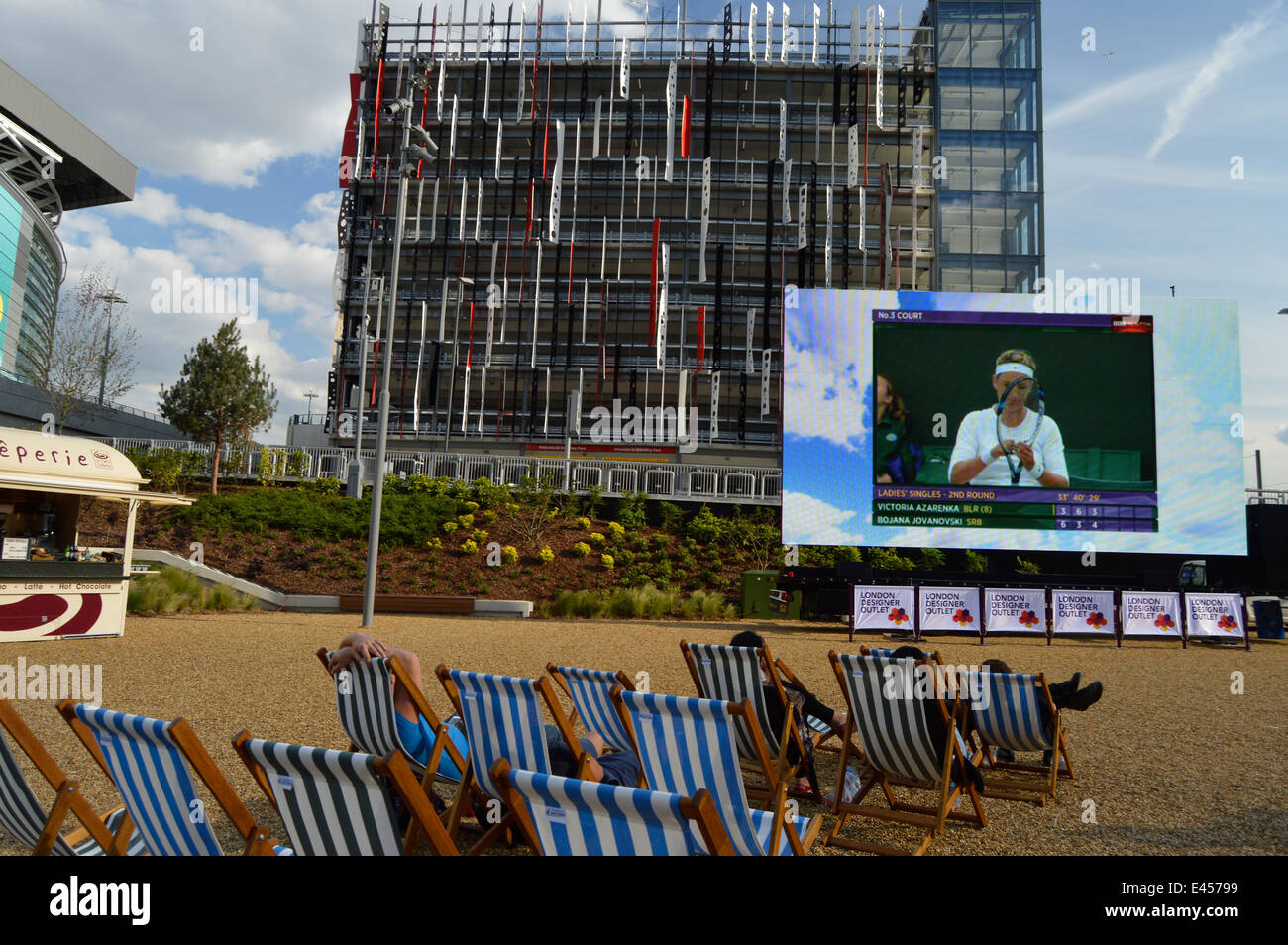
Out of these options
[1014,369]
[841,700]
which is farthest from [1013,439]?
[841,700]

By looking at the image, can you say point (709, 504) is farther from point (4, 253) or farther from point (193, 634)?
point (4, 253)

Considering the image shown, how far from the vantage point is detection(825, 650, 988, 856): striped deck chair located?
4.55m

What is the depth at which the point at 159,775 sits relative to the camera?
2.79 meters

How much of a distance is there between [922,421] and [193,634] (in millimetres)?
13062

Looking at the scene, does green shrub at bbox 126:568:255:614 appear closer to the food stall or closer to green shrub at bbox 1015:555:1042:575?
the food stall

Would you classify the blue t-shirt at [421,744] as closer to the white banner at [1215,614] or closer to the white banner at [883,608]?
the white banner at [883,608]

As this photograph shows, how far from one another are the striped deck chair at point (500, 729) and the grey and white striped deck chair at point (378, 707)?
19 centimetres

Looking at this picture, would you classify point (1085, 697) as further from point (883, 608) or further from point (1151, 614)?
point (1151, 614)

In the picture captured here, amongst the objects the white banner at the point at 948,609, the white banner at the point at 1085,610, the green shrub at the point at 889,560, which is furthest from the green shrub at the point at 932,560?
the white banner at the point at 948,609

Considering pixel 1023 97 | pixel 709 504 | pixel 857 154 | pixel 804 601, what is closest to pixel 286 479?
pixel 709 504

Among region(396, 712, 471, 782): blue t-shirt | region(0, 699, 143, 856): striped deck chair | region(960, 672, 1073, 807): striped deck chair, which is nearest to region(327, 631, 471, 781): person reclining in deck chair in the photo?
region(396, 712, 471, 782): blue t-shirt

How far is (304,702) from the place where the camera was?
7805 mm

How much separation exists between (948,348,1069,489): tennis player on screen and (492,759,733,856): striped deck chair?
15.6 meters

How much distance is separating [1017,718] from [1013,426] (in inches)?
507
